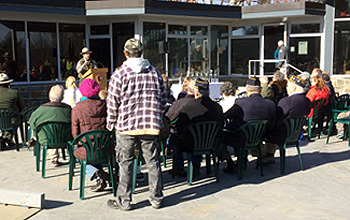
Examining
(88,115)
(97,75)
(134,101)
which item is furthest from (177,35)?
(134,101)

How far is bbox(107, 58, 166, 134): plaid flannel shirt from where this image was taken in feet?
12.2

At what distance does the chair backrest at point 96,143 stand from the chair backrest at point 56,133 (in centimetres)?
72

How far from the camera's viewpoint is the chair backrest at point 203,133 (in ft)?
15.1

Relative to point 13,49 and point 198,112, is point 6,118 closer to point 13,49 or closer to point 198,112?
point 198,112

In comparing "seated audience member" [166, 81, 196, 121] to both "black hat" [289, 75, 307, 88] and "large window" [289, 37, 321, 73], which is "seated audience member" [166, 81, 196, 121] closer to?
"black hat" [289, 75, 307, 88]

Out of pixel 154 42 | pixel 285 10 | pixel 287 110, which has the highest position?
pixel 285 10

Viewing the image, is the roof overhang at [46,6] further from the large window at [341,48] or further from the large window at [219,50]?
the large window at [341,48]

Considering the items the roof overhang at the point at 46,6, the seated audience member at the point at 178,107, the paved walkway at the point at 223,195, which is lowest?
the paved walkway at the point at 223,195

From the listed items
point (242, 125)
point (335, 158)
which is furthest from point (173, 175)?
point (335, 158)

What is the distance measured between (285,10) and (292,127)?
9033 mm

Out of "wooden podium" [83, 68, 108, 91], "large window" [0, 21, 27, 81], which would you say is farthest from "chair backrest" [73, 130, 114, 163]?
"large window" [0, 21, 27, 81]

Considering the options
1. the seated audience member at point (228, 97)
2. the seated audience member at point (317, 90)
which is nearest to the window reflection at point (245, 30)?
the seated audience member at point (317, 90)

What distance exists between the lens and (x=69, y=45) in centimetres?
1224

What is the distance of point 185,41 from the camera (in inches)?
550
